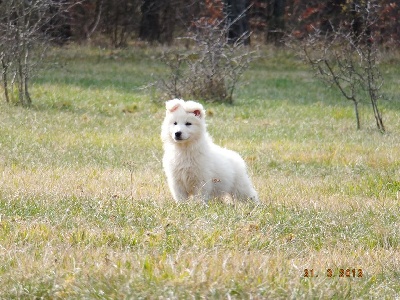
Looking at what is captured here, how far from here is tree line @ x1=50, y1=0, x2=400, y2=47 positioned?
39981 millimetres

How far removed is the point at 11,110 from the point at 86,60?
1658 cm

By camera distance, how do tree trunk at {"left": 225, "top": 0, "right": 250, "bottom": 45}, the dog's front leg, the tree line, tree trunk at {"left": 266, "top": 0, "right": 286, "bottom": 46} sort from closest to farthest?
the dog's front leg
tree trunk at {"left": 225, "top": 0, "right": 250, "bottom": 45}
the tree line
tree trunk at {"left": 266, "top": 0, "right": 286, "bottom": 46}

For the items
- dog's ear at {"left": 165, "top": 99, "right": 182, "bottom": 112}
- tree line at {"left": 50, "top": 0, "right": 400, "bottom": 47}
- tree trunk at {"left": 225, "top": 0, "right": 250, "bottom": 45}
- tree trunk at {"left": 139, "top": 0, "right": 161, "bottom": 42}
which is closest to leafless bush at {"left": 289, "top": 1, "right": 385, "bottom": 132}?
tree line at {"left": 50, "top": 0, "right": 400, "bottom": 47}

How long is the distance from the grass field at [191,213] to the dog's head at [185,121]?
0.77 m

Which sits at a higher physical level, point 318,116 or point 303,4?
point 303,4

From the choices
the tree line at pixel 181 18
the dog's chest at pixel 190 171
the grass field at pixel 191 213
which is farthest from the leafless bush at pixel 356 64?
the dog's chest at pixel 190 171

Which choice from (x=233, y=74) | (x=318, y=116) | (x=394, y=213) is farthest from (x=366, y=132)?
(x=394, y=213)

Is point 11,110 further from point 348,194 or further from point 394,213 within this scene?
point 394,213

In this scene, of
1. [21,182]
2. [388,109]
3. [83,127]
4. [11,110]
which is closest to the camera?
[21,182]

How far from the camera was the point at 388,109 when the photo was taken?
2219cm
